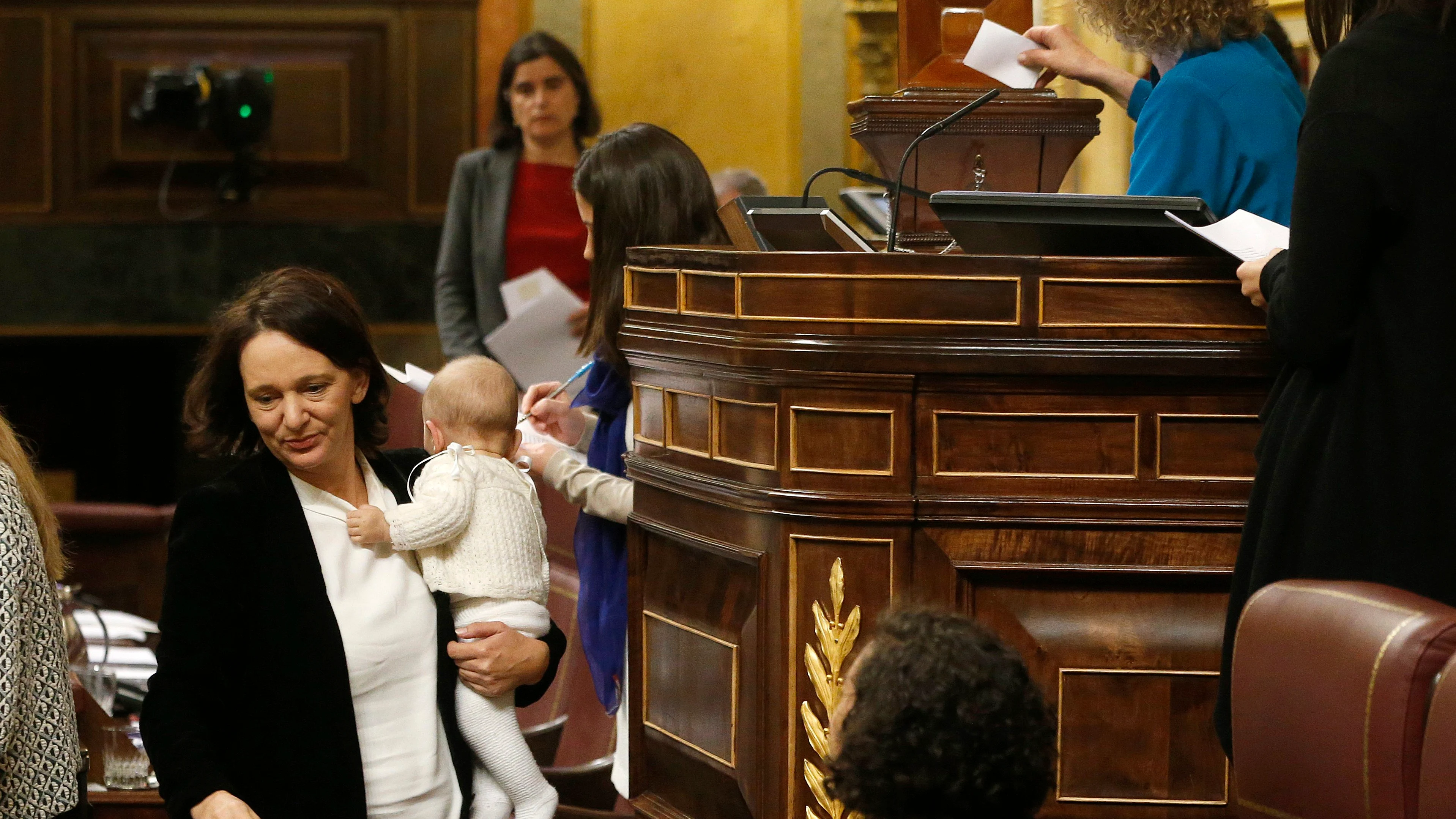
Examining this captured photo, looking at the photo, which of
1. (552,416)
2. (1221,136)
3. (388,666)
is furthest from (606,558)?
(1221,136)

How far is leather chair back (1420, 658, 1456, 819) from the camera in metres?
1.47

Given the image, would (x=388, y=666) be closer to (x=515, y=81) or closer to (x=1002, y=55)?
(x=1002, y=55)

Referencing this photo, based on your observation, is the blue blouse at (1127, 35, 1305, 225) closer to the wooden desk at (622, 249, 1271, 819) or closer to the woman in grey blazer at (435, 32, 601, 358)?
the wooden desk at (622, 249, 1271, 819)

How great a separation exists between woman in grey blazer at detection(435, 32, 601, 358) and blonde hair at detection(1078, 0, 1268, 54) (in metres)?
2.60

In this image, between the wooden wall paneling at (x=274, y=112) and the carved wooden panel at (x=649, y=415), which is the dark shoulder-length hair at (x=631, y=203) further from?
the wooden wall paneling at (x=274, y=112)

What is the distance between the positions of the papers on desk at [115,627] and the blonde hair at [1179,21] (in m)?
3.58

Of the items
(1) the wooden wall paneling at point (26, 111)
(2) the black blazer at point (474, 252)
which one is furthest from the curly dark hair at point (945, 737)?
(1) the wooden wall paneling at point (26, 111)

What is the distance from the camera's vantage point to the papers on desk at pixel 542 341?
4117mm

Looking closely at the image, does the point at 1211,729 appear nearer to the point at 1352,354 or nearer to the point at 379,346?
the point at 1352,354

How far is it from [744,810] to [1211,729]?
0.67 metres

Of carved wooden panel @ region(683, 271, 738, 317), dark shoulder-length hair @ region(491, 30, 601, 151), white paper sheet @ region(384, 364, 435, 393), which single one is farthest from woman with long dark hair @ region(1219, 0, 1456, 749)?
dark shoulder-length hair @ region(491, 30, 601, 151)

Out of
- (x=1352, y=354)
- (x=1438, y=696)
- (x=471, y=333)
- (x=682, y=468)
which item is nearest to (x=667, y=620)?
(x=682, y=468)

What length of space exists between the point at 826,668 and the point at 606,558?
0.86 meters

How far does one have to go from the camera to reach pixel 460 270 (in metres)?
5.10
